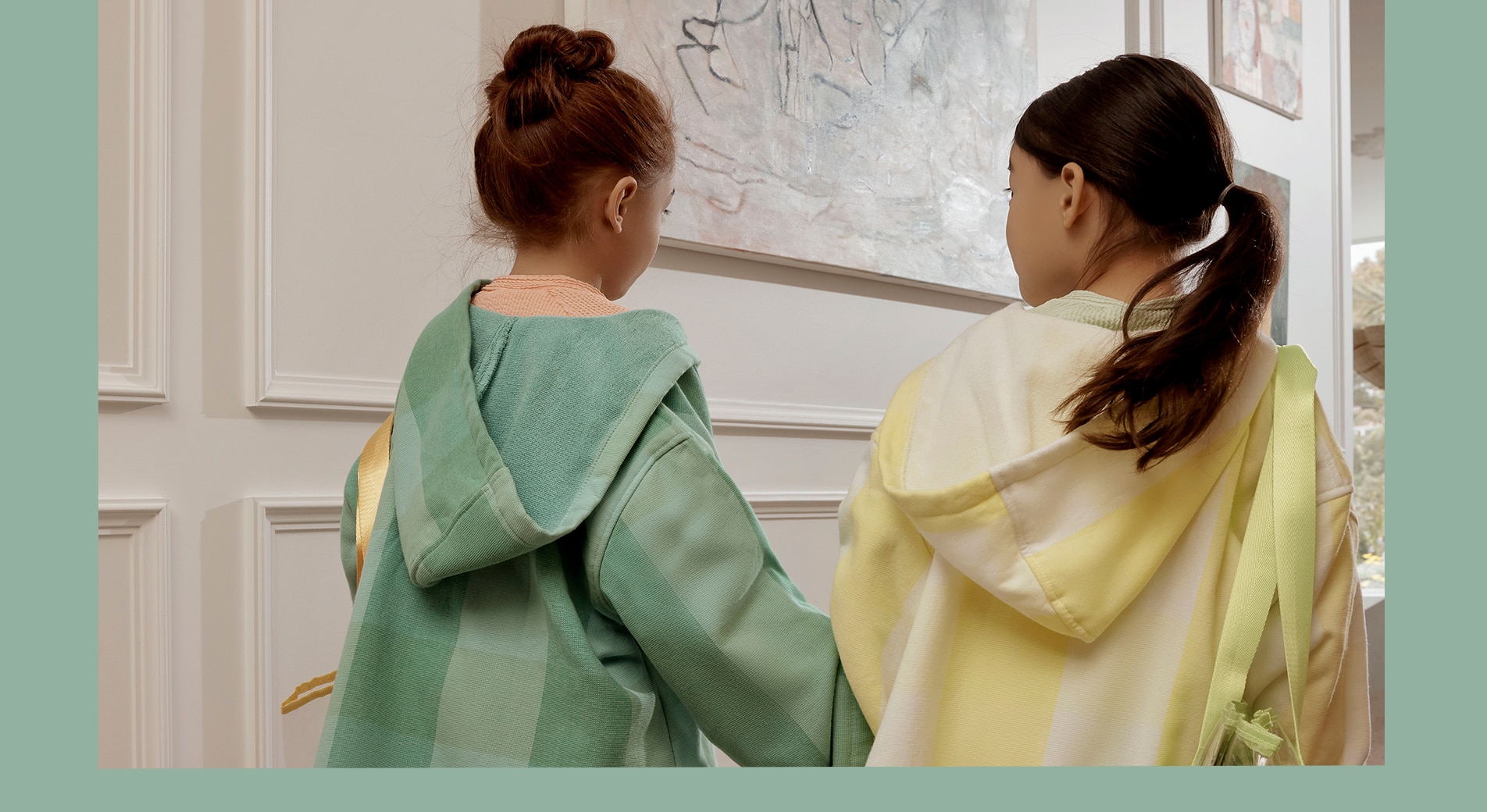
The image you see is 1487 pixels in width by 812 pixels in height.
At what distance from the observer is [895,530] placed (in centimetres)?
79

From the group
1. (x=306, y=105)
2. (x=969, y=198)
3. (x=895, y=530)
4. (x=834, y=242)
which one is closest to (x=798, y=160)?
(x=834, y=242)

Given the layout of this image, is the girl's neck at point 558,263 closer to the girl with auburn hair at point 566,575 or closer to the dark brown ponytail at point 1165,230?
the girl with auburn hair at point 566,575

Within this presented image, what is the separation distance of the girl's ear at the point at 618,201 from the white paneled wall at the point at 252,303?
624 millimetres

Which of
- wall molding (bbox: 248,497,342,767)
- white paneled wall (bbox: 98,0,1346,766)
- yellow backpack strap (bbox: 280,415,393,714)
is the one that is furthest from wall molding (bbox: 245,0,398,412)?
yellow backpack strap (bbox: 280,415,393,714)

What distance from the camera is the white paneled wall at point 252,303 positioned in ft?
3.97

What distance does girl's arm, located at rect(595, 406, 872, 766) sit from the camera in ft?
2.54

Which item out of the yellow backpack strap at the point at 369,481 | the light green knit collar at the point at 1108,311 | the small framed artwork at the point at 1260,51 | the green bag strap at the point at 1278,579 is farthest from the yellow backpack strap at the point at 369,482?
the small framed artwork at the point at 1260,51

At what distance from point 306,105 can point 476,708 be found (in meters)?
0.94

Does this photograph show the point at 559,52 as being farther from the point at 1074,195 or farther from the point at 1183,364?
the point at 1183,364

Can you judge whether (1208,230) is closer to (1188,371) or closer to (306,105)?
(1188,371)

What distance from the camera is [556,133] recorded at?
34.9 inches

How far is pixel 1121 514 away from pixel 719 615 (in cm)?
31

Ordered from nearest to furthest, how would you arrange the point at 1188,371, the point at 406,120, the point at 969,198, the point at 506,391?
the point at 1188,371
the point at 506,391
the point at 406,120
the point at 969,198

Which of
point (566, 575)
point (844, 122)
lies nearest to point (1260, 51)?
point (844, 122)
